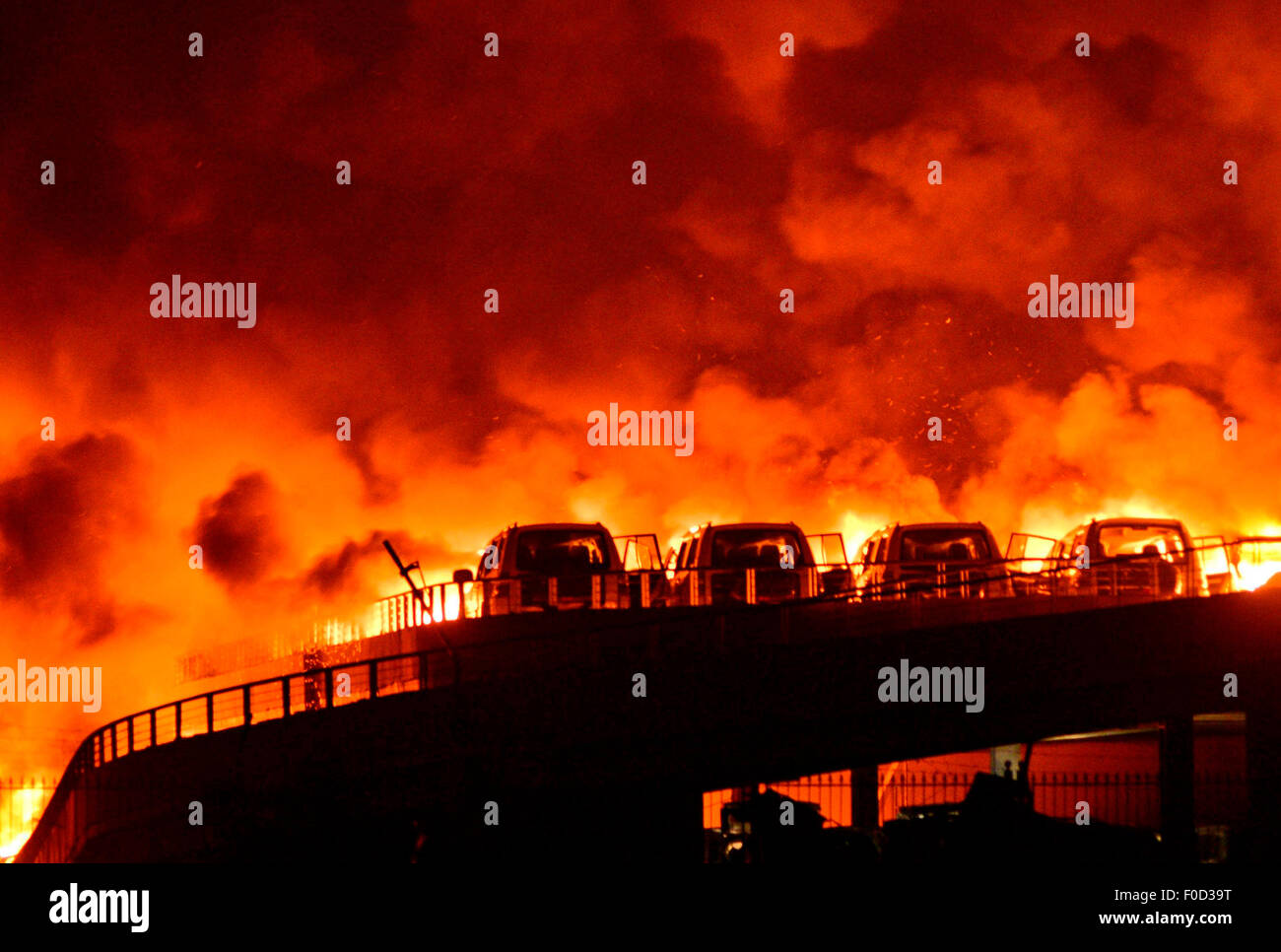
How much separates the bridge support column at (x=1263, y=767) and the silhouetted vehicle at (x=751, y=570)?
22.2 feet

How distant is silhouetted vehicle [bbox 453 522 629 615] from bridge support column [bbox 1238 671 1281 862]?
9.37 meters

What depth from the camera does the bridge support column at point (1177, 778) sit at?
72.9ft

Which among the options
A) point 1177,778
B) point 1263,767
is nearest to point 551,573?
point 1177,778

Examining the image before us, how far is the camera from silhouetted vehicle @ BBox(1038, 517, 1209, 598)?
20.7 m

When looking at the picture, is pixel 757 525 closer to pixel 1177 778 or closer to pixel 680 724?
pixel 680 724

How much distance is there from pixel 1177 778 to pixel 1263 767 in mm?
5321

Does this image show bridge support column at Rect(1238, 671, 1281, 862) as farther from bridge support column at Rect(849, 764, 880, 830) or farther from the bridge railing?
bridge support column at Rect(849, 764, 880, 830)

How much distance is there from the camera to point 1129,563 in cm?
1945

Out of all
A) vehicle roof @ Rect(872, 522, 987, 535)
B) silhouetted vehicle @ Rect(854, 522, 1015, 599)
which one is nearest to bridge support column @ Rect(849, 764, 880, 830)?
silhouetted vehicle @ Rect(854, 522, 1015, 599)

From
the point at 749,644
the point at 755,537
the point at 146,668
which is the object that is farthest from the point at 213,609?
the point at 749,644

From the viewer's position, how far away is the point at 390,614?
2969 centimetres
